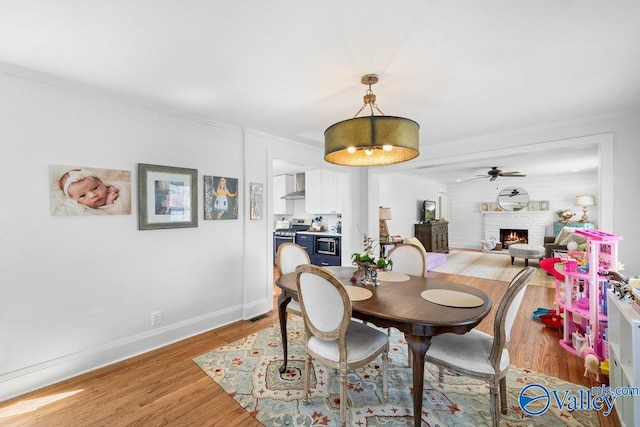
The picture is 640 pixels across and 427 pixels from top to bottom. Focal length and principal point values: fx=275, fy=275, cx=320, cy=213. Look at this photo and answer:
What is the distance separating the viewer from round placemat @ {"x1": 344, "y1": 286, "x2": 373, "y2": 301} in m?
1.92

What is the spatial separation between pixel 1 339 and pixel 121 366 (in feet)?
2.66

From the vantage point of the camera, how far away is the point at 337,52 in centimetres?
176

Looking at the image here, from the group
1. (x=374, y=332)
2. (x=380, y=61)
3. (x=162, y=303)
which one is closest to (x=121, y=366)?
(x=162, y=303)

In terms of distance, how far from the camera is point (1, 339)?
1.95 meters

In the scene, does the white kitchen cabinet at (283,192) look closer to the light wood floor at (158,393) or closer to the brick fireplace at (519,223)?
the light wood floor at (158,393)

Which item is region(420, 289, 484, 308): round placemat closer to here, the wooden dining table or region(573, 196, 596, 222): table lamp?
the wooden dining table

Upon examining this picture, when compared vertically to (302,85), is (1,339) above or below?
below

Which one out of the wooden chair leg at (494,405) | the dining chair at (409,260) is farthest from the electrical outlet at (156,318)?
the wooden chair leg at (494,405)

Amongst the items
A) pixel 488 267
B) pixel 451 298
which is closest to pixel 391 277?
pixel 451 298

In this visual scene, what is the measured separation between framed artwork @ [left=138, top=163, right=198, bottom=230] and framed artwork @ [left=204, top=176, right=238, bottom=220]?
14 cm

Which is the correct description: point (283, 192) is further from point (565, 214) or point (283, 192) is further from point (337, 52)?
point (565, 214)

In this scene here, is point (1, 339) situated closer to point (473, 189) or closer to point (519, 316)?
point (519, 316)

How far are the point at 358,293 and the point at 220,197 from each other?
1.98 metres

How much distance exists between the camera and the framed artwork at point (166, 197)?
101 inches
